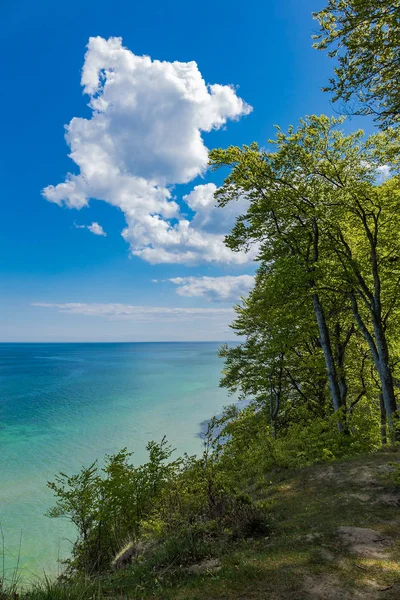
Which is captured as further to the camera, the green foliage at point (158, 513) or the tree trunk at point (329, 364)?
the tree trunk at point (329, 364)

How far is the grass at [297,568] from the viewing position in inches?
159

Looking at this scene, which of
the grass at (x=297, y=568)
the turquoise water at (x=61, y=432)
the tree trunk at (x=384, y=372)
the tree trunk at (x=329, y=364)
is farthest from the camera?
the turquoise water at (x=61, y=432)

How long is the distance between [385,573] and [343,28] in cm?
1141

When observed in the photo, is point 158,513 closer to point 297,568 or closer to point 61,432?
point 297,568

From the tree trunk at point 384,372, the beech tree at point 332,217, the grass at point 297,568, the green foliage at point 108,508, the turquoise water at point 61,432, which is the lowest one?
the turquoise water at point 61,432

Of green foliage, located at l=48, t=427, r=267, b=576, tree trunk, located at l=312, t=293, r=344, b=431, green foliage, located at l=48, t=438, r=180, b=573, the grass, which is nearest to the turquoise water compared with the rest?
green foliage, located at l=48, t=438, r=180, b=573

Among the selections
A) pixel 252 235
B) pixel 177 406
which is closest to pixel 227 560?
pixel 252 235

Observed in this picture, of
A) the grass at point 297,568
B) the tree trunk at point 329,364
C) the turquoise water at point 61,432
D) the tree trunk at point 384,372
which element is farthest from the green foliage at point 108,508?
the tree trunk at point 384,372

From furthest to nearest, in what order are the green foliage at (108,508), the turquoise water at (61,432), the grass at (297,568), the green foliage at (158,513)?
1. the turquoise water at (61,432)
2. the green foliage at (108,508)
3. the green foliage at (158,513)
4. the grass at (297,568)

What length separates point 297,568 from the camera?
448 cm

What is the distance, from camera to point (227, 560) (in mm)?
5121

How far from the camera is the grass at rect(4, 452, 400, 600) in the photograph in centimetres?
404

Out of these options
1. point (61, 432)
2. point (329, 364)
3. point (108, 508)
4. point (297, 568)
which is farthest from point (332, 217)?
point (61, 432)

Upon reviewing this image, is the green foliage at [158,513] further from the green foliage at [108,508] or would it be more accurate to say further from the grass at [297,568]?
the grass at [297,568]
